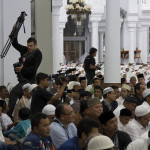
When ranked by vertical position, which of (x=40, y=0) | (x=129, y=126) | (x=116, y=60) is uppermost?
(x=40, y=0)

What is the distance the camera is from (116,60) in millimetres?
12914

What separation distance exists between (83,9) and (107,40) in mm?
17239

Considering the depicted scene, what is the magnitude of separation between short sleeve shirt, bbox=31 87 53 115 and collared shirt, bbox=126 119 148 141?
1.22 metres

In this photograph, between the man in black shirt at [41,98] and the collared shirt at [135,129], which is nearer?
the collared shirt at [135,129]

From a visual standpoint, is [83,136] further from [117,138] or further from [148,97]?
[148,97]

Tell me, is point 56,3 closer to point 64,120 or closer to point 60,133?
point 64,120

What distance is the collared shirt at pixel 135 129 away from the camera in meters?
6.56

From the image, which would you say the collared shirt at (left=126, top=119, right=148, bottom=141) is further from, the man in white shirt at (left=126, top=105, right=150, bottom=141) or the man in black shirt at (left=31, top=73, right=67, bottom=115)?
the man in black shirt at (left=31, top=73, right=67, bottom=115)

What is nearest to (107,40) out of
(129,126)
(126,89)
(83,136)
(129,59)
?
(126,89)

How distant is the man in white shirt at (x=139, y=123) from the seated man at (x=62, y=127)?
3.67 feet

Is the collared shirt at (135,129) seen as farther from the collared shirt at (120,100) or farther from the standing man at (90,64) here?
the standing man at (90,64)

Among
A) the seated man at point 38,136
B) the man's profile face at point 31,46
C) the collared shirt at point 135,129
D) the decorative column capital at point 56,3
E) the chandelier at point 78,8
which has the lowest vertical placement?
the collared shirt at point 135,129

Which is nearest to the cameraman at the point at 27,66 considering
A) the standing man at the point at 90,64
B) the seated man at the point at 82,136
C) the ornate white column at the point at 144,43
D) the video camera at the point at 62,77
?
the video camera at the point at 62,77

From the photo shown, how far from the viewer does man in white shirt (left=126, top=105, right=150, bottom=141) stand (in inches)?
254
